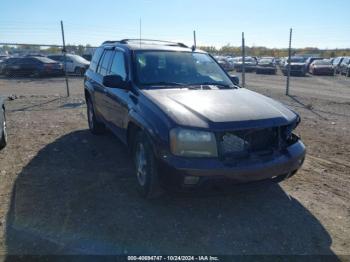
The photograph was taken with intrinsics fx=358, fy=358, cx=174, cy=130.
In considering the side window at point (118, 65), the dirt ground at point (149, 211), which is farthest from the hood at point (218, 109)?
the side window at point (118, 65)

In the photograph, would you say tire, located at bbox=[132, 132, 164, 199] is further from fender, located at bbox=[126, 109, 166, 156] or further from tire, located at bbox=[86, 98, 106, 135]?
tire, located at bbox=[86, 98, 106, 135]

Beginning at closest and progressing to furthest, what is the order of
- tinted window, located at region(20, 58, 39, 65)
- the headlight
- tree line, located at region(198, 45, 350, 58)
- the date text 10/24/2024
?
the date text 10/24/2024 < the headlight < tinted window, located at region(20, 58, 39, 65) < tree line, located at region(198, 45, 350, 58)

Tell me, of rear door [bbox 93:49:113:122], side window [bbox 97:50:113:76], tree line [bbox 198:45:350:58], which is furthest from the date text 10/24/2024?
tree line [bbox 198:45:350:58]

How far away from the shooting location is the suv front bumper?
11.3ft

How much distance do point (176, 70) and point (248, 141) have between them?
1.82 meters

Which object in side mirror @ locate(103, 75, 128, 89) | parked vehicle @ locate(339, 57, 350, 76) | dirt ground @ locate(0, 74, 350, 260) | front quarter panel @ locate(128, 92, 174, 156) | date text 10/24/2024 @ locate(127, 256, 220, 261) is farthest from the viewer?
parked vehicle @ locate(339, 57, 350, 76)

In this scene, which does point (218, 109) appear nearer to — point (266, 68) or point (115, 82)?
point (115, 82)

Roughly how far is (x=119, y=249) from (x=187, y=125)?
1.32 meters

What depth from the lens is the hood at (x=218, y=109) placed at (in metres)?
3.57

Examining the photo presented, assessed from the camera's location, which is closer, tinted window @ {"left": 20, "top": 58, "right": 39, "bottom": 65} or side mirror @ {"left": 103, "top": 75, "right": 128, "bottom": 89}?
side mirror @ {"left": 103, "top": 75, "right": 128, "bottom": 89}

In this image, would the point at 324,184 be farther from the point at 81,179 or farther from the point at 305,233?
the point at 81,179

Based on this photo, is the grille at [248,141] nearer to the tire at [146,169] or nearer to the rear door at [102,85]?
the tire at [146,169]

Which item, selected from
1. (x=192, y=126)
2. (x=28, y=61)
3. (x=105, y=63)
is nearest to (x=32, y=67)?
(x=28, y=61)

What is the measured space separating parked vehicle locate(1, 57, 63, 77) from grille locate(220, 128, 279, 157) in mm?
21427
